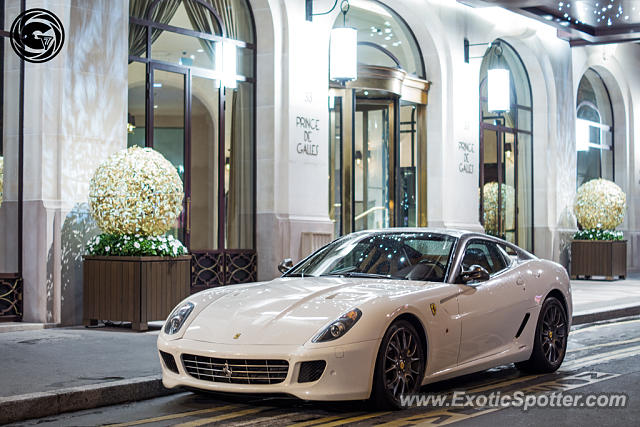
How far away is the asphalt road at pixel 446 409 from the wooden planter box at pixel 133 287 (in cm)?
352

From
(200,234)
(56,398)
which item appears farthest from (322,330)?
(200,234)

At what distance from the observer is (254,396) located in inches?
230

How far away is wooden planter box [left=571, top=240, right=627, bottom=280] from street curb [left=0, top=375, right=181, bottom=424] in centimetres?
1637

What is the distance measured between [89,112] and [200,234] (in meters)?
3.20

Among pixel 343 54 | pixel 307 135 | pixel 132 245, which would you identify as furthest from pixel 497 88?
pixel 132 245

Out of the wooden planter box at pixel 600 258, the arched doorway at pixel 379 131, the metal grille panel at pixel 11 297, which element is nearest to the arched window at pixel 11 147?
the metal grille panel at pixel 11 297

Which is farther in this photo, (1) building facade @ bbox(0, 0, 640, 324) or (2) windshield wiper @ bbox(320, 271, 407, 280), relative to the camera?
(1) building facade @ bbox(0, 0, 640, 324)

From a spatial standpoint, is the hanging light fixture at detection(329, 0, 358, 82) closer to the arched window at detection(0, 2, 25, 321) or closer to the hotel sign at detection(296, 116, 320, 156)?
the hotel sign at detection(296, 116, 320, 156)

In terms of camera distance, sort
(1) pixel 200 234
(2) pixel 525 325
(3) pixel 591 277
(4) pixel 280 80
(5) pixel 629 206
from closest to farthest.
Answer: (2) pixel 525 325
(1) pixel 200 234
(4) pixel 280 80
(3) pixel 591 277
(5) pixel 629 206

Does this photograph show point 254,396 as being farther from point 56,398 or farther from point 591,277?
point 591,277

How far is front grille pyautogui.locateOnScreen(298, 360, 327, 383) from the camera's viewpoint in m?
5.78

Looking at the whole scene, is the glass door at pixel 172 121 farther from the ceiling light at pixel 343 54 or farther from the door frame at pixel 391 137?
the door frame at pixel 391 137

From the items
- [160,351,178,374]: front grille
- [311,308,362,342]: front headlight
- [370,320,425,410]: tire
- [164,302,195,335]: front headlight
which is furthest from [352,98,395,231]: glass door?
[311,308,362,342]: front headlight

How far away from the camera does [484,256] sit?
780cm
